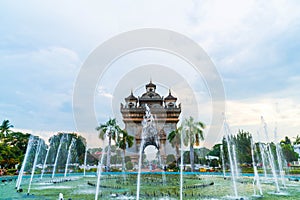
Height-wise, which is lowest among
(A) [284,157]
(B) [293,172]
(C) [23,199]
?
(C) [23,199]

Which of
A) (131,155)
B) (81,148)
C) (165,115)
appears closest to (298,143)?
(165,115)

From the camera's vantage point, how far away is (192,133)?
107ft

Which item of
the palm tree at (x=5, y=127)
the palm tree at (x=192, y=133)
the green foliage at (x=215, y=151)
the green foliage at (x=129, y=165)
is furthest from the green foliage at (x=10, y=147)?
the green foliage at (x=215, y=151)

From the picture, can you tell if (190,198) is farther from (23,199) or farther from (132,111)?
(132,111)

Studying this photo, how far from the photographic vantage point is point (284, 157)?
115ft

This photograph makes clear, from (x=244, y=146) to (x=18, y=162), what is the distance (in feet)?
118

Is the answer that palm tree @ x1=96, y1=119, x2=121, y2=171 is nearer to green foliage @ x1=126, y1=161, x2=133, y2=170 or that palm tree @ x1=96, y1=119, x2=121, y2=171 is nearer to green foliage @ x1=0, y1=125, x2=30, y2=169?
green foliage @ x1=126, y1=161, x2=133, y2=170

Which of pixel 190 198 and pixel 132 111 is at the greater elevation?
pixel 132 111

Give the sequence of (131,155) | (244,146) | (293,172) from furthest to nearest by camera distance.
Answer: (131,155) < (244,146) < (293,172)

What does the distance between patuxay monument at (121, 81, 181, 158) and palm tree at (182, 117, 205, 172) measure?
13068 mm

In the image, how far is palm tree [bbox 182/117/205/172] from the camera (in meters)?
32.1

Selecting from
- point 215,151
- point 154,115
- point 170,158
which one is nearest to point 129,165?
point 170,158

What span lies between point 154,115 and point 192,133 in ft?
57.1

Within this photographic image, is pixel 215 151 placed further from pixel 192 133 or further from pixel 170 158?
pixel 192 133
